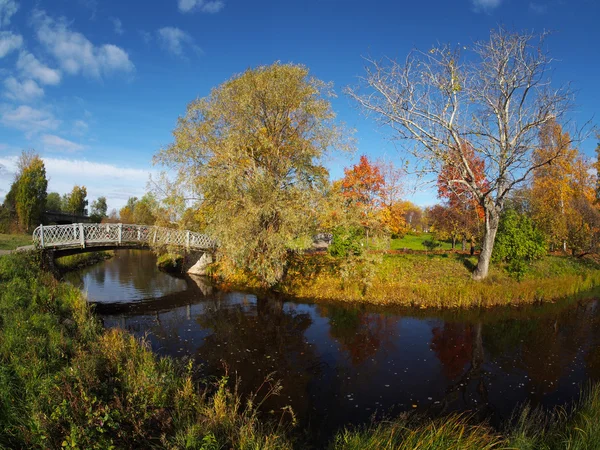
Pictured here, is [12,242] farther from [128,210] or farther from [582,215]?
[128,210]

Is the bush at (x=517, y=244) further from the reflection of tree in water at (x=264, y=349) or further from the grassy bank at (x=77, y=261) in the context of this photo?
the grassy bank at (x=77, y=261)

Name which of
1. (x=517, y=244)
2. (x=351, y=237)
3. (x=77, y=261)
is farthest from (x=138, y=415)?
(x=77, y=261)

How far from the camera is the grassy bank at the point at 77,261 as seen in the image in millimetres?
29409

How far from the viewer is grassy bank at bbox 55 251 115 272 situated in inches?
1158

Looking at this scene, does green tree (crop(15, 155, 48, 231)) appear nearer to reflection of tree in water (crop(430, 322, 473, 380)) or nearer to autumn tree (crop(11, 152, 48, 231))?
autumn tree (crop(11, 152, 48, 231))

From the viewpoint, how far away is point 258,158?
18.5 meters

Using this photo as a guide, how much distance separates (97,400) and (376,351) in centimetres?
842

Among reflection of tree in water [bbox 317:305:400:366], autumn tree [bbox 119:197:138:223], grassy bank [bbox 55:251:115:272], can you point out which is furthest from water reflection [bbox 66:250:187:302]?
autumn tree [bbox 119:197:138:223]

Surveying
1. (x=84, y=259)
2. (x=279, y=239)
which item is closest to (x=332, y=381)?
(x=279, y=239)

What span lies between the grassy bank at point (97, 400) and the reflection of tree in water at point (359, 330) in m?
4.98

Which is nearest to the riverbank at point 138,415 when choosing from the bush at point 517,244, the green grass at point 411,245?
the bush at point 517,244

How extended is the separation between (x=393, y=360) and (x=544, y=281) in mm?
13953

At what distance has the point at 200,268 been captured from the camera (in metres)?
28.4

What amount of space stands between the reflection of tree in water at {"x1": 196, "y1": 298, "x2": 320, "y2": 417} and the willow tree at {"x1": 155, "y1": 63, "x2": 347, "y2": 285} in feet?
9.58
